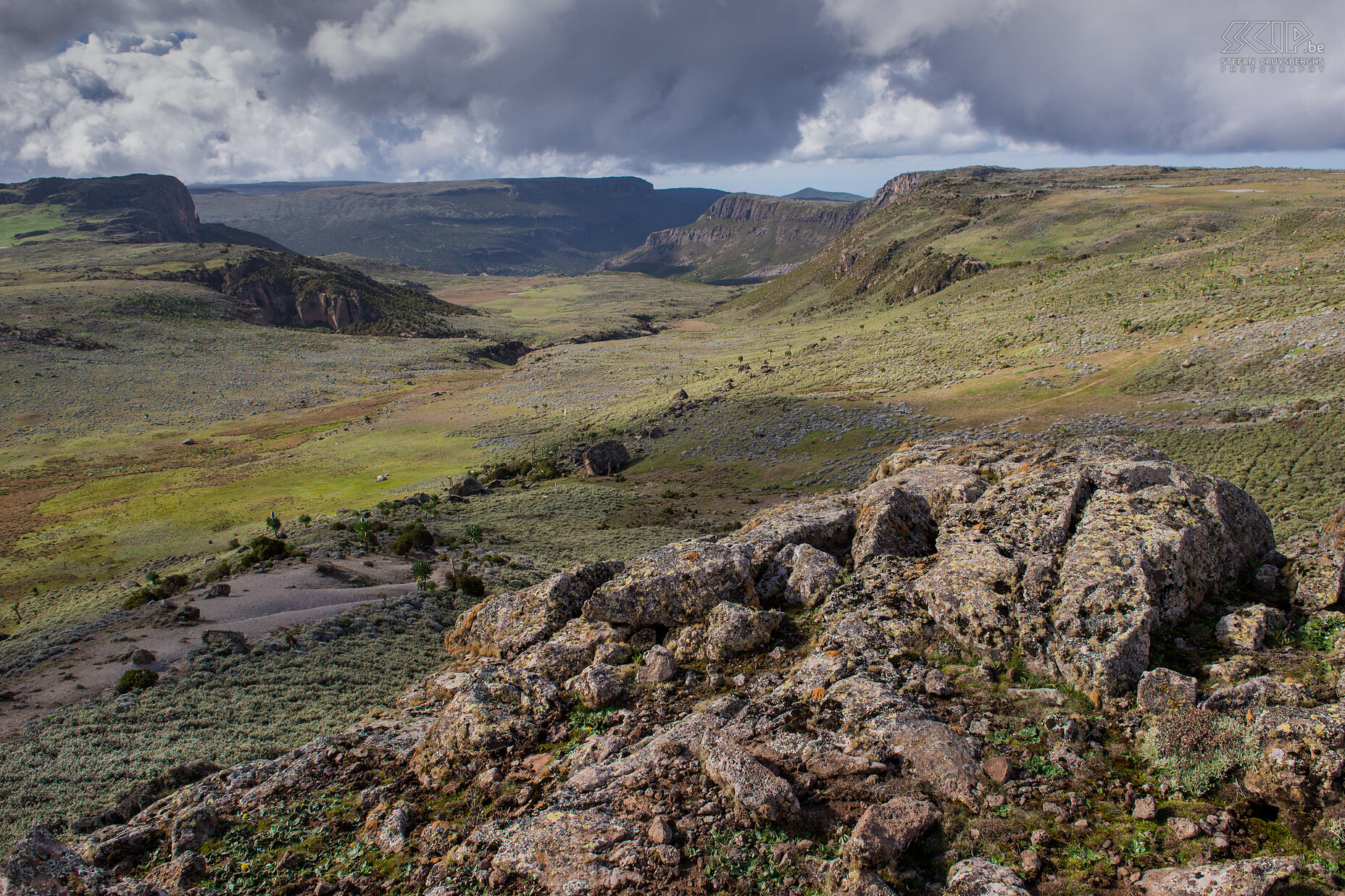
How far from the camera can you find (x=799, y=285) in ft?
626

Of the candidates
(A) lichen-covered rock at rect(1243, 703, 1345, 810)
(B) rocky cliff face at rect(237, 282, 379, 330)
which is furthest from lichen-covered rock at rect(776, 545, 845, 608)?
(B) rocky cliff face at rect(237, 282, 379, 330)

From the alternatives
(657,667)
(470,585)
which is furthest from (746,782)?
(470,585)

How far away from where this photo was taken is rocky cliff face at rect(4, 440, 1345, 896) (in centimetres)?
717

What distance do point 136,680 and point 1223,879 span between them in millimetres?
24366

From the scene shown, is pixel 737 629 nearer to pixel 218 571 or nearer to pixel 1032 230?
pixel 218 571

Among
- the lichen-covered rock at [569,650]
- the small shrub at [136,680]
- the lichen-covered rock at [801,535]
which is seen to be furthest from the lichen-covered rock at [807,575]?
the small shrub at [136,680]

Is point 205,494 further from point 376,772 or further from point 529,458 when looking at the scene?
point 376,772

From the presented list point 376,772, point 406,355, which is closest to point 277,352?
point 406,355

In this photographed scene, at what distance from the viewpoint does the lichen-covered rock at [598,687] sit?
11.7m

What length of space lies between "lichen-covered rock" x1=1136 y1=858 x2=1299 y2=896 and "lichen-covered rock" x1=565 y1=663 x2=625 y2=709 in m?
7.99

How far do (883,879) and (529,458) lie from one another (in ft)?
182

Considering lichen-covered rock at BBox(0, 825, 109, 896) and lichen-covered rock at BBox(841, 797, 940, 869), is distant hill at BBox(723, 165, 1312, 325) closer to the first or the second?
lichen-covered rock at BBox(841, 797, 940, 869)

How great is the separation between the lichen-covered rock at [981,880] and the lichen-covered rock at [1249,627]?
5.72 meters

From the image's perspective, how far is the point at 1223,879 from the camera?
236 inches
